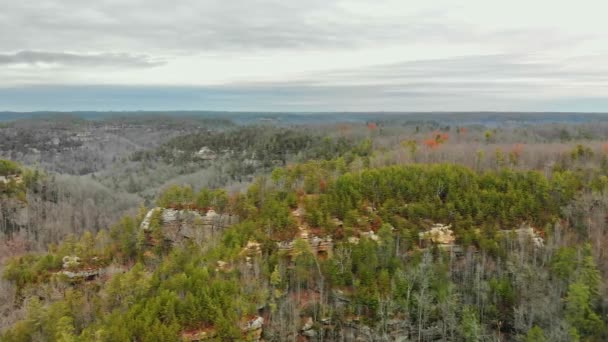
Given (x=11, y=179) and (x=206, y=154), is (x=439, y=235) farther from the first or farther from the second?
(x=206, y=154)

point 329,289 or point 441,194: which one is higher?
point 441,194

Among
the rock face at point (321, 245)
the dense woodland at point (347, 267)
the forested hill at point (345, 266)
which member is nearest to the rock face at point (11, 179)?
the forested hill at point (345, 266)

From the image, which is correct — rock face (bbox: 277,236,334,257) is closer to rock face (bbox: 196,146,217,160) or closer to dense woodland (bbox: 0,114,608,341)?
dense woodland (bbox: 0,114,608,341)

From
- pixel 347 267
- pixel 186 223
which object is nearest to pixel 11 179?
pixel 186 223

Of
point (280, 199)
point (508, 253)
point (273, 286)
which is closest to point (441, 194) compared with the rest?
point (508, 253)

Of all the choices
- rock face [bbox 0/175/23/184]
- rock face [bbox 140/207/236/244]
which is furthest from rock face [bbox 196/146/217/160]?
rock face [bbox 140/207/236/244]

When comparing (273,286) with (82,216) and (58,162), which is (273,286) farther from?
(58,162)

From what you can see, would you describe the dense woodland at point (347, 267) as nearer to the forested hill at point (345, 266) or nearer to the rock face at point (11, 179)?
the forested hill at point (345, 266)

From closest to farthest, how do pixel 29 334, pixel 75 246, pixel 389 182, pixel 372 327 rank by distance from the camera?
pixel 29 334
pixel 372 327
pixel 75 246
pixel 389 182
